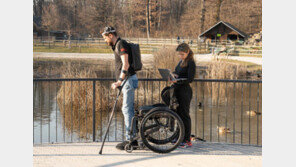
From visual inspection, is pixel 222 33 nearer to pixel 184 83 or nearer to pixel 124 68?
pixel 184 83

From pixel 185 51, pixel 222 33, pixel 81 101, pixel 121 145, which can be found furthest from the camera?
pixel 222 33

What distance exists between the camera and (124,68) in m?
5.55

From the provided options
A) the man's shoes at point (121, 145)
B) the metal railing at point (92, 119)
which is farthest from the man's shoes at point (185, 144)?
the metal railing at point (92, 119)

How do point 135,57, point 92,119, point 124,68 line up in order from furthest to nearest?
point 92,119 < point 135,57 < point 124,68

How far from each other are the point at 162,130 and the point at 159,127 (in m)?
0.10

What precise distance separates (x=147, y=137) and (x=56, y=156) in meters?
1.30

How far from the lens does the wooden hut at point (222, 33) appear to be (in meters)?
48.5

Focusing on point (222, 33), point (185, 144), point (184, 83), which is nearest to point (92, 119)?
point (185, 144)

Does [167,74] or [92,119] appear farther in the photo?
[92,119]

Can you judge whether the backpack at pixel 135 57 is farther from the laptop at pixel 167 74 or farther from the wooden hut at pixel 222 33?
the wooden hut at pixel 222 33

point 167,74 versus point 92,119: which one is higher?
point 167,74

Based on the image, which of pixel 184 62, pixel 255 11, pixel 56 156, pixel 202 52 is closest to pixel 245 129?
pixel 184 62

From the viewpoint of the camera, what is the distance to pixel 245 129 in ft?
42.7

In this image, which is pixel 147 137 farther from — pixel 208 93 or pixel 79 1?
pixel 79 1
